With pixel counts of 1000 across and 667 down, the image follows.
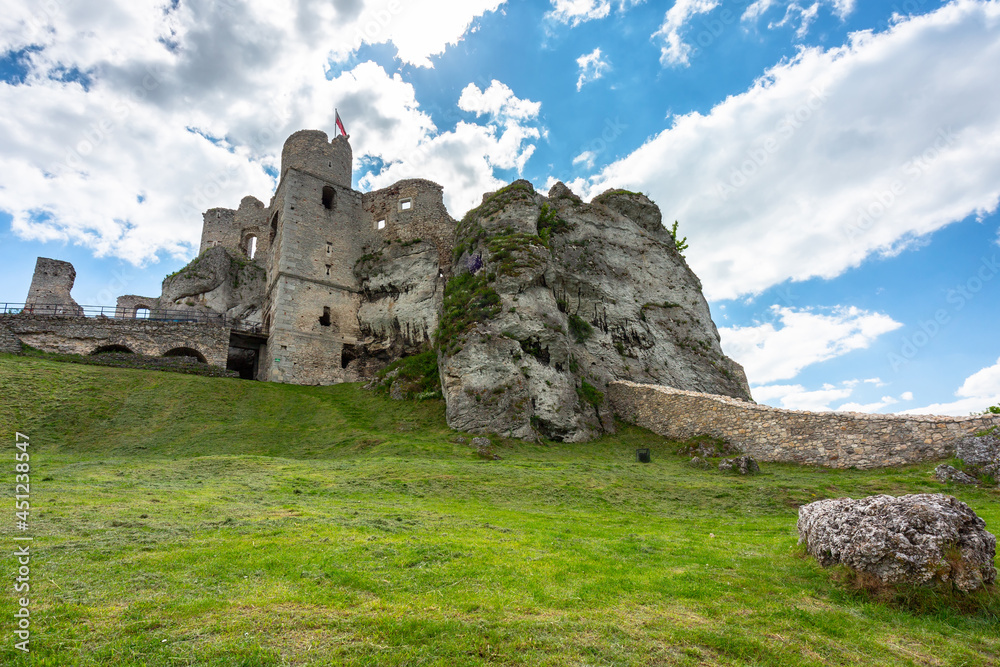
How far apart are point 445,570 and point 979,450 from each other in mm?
16530

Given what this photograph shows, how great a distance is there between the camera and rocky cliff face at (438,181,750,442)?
24.1 meters

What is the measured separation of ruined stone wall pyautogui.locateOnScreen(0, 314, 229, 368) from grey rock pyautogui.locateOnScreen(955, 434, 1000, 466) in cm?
3610

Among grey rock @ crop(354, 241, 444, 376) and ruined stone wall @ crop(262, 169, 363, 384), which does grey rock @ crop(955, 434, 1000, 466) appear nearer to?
grey rock @ crop(354, 241, 444, 376)

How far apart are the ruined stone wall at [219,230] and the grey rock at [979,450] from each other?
53.1 meters

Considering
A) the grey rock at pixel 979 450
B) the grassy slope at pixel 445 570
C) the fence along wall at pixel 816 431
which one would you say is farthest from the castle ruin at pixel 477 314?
the grassy slope at pixel 445 570

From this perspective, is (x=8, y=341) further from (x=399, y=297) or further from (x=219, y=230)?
(x=219, y=230)

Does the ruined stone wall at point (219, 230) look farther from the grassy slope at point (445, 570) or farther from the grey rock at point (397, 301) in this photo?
the grassy slope at point (445, 570)

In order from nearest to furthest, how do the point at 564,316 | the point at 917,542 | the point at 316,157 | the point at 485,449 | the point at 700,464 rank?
the point at 917,542 → the point at 700,464 → the point at 485,449 → the point at 564,316 → the point at 316,157

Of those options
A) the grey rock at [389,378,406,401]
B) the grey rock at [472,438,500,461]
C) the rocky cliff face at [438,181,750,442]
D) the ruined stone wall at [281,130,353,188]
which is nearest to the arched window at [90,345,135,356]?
the grey rock at [389,378,406,401]

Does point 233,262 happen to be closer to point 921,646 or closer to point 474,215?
point 474,215

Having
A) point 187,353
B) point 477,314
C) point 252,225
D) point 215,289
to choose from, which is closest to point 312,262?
point 187,353

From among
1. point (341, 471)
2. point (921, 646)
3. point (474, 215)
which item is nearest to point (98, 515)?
→ point (341, 471)

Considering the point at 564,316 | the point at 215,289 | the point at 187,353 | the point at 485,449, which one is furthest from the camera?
the point at 215,289

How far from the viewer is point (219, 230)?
49969 mm
